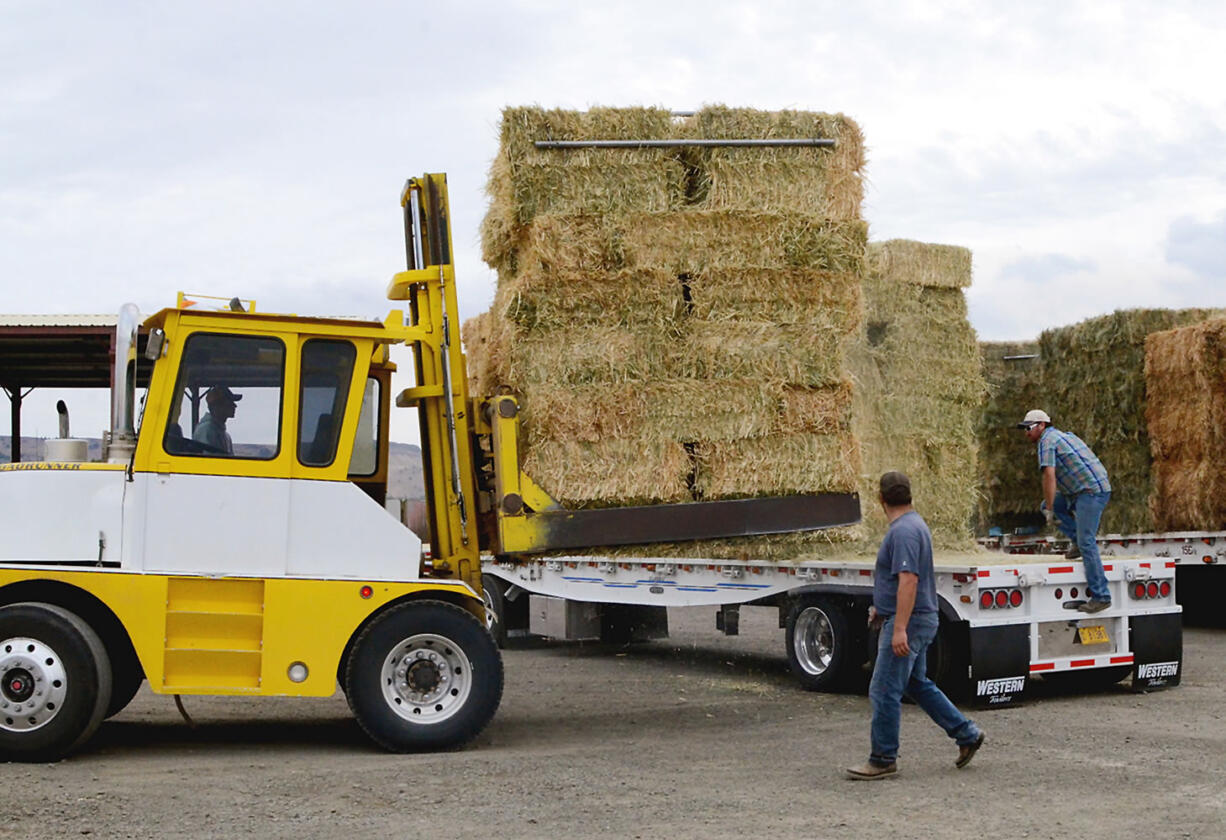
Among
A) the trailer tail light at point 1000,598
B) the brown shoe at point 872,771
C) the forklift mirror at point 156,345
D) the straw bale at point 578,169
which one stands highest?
the straw bale at point 578,169

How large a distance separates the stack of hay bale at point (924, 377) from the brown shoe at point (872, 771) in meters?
6.90

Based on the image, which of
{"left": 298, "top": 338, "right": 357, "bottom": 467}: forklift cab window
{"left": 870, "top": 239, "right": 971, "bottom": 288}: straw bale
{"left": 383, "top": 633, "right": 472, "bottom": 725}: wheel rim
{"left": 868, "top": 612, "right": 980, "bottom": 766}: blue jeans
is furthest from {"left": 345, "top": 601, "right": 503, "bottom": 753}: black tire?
{"left": 870, "top": 239, "right": 971, "bottom": 288}: straw bale

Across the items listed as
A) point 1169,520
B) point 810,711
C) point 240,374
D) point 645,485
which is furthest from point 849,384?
point 1169,520

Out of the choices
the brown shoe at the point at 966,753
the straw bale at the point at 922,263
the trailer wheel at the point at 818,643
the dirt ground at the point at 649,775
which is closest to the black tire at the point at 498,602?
the dirt ground at the point at 649,775

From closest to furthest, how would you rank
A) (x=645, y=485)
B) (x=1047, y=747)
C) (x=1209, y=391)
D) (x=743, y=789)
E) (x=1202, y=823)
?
(x=1202, y=823) < (x=743, y=789) < (x=1047, y=747) < (x=645, y=485) < (x=1209, y=391)

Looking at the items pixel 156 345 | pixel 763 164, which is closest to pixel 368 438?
pixel 156 345

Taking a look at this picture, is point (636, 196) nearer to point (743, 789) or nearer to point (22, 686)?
point (743, 789)

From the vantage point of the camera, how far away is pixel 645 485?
31.4 ft

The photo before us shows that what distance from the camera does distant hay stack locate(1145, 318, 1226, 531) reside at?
14.7 metres

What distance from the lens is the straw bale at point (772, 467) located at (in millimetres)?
9734

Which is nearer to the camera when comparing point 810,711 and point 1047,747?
point 1047,747

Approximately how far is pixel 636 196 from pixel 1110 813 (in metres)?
5.12

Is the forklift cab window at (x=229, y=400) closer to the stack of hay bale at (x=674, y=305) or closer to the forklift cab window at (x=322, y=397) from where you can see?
the forklift cab window at (x=322, y=397)

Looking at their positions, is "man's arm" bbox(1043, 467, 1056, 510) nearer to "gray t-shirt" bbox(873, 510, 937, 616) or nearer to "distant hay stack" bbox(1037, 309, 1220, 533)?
"gray t-shirt" bbox(873, 510, 937, 616)
